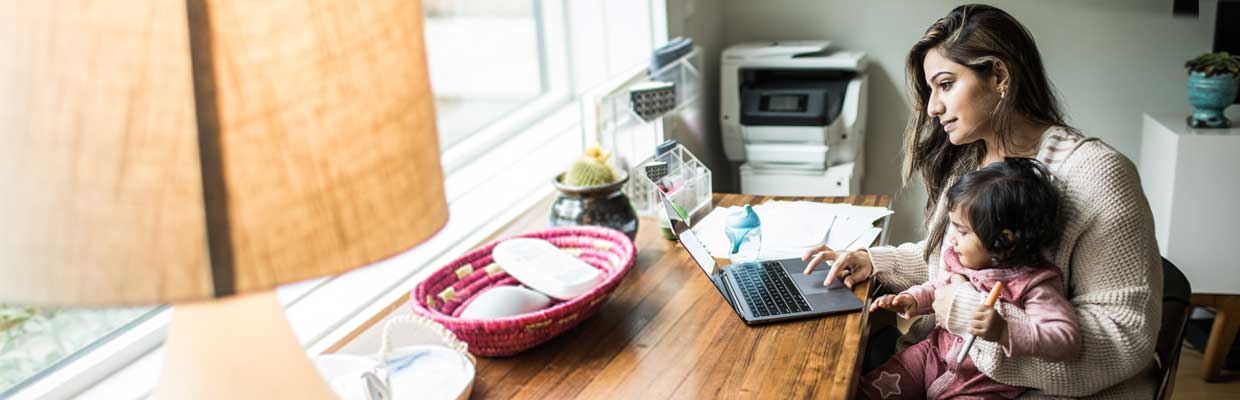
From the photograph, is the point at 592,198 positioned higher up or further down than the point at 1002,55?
further down

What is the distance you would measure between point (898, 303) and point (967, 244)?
0.49 feet

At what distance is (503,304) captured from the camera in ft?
4.89

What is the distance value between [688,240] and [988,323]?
568mm

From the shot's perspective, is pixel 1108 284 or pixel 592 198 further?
pixel 592 198

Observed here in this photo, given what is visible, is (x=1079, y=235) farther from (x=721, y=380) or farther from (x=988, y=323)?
(x=721, y=380)

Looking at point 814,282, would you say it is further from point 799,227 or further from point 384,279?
point 384,279

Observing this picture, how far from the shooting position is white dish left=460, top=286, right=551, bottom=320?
1477 mm

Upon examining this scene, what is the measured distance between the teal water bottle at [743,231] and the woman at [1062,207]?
127 millimetres

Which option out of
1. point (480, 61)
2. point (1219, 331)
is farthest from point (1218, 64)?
point (480, 61)

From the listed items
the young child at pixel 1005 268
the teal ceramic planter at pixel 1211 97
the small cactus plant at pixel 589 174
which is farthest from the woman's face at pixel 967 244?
the teal ceramic planter at pixel 1211 97

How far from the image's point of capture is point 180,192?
0.60 m

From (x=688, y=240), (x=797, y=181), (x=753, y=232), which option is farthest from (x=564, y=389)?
(x=797, y=181)

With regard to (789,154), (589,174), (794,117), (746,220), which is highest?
(589,174)

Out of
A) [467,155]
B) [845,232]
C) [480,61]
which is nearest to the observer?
[845,232]
